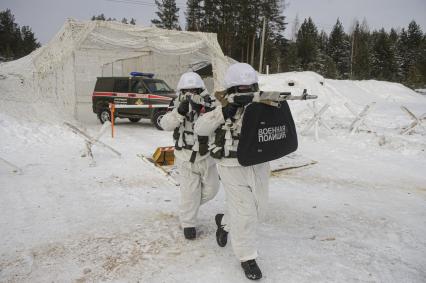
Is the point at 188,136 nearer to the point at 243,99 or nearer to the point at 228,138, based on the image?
→ the point at 228,138

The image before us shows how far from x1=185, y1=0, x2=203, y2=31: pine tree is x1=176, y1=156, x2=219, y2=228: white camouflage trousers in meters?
36.0

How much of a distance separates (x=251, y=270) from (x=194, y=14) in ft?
127

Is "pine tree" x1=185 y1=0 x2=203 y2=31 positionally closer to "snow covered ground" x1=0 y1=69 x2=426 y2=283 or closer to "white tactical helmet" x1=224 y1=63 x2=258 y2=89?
"snow covered ground" x1=0 y1=69 x2=426 y2=283

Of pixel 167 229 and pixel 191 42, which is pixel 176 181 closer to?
pixel 167 229

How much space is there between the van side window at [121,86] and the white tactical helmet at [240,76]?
10786mm

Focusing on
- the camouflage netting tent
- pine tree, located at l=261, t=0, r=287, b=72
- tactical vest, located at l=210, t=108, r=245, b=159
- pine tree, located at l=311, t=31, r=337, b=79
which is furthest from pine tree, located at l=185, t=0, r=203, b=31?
tactical vest, located at l=210, t=108, r=245, b=159

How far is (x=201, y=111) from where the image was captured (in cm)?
382

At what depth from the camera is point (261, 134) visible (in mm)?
2953

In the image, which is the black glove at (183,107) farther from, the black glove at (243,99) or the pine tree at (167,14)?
the pine tree at (167,14)

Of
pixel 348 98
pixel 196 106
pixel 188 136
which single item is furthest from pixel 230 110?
pixel 348 98

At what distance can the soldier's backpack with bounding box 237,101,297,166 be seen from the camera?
2.90 m

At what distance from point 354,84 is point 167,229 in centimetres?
2791

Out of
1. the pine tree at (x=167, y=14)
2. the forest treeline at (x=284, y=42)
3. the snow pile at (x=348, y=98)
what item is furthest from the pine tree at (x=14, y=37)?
the snow pile at (x=348, y=98)

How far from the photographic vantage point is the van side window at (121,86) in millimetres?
13242
